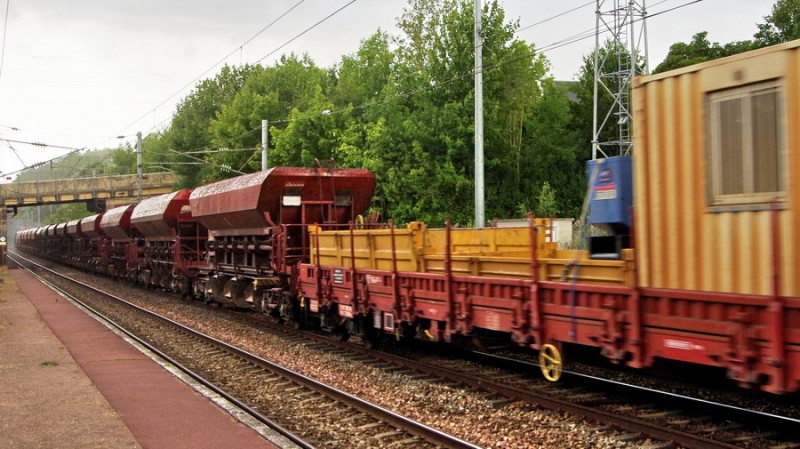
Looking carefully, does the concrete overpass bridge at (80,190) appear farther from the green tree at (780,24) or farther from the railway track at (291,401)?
the railway track at (291,401)

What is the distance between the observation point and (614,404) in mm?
8078

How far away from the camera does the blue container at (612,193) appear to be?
704 cm

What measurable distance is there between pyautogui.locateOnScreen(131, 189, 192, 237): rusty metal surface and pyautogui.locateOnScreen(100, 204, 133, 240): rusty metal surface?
3200 millimetres

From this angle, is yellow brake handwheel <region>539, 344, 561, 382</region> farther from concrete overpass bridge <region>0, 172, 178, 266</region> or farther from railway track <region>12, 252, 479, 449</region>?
concrete overpass bridge <region>0, 172, 178, 266</region>

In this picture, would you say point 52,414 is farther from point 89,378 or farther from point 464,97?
point 464,97

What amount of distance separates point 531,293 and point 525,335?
0.50 meters

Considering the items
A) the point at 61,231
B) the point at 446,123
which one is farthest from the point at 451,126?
the point at 61,231

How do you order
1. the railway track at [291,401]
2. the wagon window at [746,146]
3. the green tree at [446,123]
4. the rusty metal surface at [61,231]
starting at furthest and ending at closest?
the rusty metal surface at [61,231] < the green tree at [446,123] < the railway track at [291,401] < the wagon window at [746,146]

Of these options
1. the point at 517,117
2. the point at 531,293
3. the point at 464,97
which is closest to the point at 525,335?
the point at 531,293

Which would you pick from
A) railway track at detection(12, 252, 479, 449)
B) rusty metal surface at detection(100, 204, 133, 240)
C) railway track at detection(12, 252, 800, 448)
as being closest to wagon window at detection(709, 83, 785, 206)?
railway track at detection(12, 252, 800, 448)

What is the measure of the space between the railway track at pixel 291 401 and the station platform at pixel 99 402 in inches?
18.0

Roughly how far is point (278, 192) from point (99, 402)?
7.08 metres

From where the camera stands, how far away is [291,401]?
904 cm

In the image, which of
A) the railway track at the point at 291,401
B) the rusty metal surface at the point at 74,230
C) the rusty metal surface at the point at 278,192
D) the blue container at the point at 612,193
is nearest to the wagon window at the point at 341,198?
the rusty metal surface at the point at 278,192
